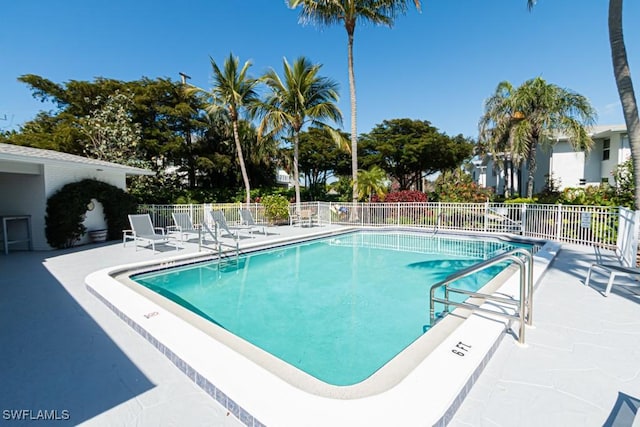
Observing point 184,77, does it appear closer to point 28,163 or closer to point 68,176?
point 68,176

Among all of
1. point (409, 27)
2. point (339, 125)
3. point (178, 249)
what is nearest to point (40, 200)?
point (178, 249)

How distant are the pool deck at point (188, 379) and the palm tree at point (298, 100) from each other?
13035 millimetres

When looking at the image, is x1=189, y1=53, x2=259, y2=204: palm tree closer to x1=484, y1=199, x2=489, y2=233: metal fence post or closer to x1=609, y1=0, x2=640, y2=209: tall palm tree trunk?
x1=484, y1=199, x2=489, y2=233: metal fence post

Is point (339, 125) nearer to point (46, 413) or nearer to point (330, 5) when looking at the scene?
point (330, 5)

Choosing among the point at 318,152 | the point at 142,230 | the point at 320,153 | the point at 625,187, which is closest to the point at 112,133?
Answer: the point at 142,230

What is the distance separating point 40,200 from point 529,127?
Result: 65.6 feet

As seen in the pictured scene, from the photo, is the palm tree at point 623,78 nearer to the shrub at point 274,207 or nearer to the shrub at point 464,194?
the shrub at point 464,194

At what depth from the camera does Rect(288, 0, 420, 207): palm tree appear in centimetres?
1471

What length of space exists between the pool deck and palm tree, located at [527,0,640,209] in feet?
14.8

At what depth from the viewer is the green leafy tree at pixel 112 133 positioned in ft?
56.1

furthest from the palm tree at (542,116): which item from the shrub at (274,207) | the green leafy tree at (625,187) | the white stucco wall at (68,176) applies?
the white stucco wall at (68,176)

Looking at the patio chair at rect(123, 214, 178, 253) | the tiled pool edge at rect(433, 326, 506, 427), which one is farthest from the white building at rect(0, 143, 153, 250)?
the tiled pool edge at rect(433, 326, 506, 427)

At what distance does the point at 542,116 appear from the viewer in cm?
1446

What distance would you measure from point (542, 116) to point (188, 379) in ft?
59.2
